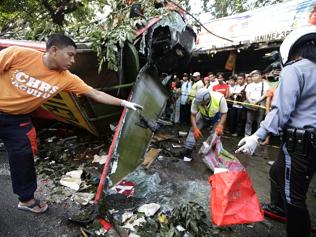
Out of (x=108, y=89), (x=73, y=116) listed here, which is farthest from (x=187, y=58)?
(x=73, y=116)

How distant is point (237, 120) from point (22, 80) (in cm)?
576

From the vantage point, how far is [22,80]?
2.59 metres

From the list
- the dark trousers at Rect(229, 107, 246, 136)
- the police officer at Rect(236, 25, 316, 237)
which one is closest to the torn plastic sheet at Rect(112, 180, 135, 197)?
the police officer at Rect(236, 25, 316, 237)

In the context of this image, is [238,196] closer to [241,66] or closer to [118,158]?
[118,158]

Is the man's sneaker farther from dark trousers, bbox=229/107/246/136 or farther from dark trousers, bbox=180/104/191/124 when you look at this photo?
dark trousers, bbox=180/104/191/124

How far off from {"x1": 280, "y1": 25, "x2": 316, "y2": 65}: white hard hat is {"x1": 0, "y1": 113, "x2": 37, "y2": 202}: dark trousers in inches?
94.5

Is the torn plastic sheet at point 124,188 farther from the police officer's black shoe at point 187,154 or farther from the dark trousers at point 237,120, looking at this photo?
the dark trousers at point 237,120

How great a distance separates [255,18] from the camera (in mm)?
9320

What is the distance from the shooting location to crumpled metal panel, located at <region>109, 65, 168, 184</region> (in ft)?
11.0

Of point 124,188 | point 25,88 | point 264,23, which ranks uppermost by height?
point 264,23

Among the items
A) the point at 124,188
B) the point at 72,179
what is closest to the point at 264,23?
the point at 124,188

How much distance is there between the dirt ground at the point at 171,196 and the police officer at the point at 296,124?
79 cm

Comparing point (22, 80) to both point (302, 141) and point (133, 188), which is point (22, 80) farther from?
point (302, 141)

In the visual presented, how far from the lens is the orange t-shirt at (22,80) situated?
2570 millimetres
